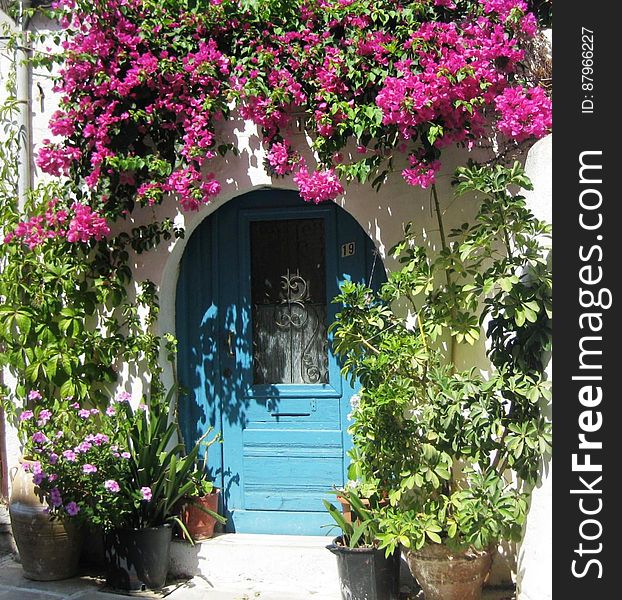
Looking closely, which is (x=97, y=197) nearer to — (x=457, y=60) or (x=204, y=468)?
(x=204, y=468)

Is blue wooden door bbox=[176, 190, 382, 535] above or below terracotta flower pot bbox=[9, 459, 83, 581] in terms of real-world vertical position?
above

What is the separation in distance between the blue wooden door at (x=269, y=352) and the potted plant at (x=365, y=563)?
72 cm

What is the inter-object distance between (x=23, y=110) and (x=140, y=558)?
2.96 m

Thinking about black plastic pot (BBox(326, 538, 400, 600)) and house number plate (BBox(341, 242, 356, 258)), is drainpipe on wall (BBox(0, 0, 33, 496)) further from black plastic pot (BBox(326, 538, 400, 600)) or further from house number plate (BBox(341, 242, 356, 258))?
black plastic pot (BBox(326, 538, 400, 600))

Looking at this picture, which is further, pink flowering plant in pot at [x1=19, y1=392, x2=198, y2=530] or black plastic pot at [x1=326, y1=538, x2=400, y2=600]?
pink flowering plant in pot at [x1=19, y1=392, x2=198, y2=530]

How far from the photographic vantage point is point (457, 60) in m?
4.46

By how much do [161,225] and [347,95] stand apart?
145 centimetres

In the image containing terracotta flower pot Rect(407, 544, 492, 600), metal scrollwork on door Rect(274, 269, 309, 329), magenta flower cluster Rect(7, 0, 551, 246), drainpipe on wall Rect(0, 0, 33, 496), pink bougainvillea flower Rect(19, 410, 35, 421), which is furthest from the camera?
drainpipe on wall Rect(0, 0, 33, 496)

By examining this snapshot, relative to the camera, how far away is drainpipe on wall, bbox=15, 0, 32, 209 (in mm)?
5598

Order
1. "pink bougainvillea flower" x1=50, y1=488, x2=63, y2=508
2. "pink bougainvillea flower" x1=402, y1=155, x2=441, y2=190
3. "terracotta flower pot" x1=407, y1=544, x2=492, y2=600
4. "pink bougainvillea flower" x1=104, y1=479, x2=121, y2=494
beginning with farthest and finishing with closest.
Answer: "pink bougainvillea flower" x1=50, y1=488, x2=63, y2=508 < "pink bougainvillea flower" x1=104, y1=479, x2=121, y2=494 < "pink bougainvillea flower" x1=402, y1=155, x2=441, y2=190 < "terracotta flower pot" x1=407, y1=544, x2=492, y2=600

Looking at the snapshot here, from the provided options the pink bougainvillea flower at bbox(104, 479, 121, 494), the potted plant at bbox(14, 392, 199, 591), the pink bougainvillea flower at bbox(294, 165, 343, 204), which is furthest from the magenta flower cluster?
the pink bougainvillea flower at bbox(104, 479, 121, 494)

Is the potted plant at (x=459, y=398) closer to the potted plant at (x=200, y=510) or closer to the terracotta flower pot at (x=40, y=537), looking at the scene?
the potted plant at (x=200, y=510)

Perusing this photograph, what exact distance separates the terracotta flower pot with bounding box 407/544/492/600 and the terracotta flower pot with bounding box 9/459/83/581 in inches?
83.0

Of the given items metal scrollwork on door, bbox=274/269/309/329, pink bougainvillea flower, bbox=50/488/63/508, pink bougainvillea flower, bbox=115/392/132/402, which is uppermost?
metal scrollwork on door, bbox=274/269/309/329
